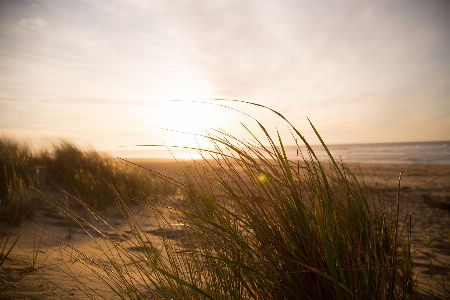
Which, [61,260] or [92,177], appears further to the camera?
[92,177]

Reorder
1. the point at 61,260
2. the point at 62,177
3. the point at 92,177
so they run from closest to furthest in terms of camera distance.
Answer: the point at 61,260 → the point at 92,177 → the point at 62,177

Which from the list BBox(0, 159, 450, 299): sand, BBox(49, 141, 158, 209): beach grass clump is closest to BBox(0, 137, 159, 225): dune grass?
BBox(49, 141, 158, 209): beach grass clump

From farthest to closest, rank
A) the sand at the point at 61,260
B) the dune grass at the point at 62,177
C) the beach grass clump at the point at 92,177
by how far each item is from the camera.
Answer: the beach grass clump at the point at 92,177, the dune grass at the point at 62,177, the sand at the point at 61,260

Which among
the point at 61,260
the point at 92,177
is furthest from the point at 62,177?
the point at 61,260

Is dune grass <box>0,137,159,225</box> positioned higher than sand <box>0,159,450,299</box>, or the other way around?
dune grass <box>0,137,159,225</box>

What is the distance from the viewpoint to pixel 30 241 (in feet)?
8.18

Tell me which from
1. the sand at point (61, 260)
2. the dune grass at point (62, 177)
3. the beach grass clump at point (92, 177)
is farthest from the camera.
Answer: the beach grass clump at point (92, 177)

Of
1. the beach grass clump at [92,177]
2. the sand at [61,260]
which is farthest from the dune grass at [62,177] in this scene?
the sand at [61,260]

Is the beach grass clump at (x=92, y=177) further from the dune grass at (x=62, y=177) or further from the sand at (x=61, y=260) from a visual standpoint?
the sand at (x=61, y=260)

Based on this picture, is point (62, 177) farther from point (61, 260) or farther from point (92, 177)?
point (61, 260)

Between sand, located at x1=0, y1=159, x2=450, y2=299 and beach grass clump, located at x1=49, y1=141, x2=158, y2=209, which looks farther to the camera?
beach grass clump, located at x1=49, y1=141, x2=158, y2=209

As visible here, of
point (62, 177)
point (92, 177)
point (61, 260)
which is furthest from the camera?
point (62, 177)

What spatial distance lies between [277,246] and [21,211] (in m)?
3.07

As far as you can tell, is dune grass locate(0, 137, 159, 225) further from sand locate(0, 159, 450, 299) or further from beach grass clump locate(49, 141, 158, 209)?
sand locate(0, 159, 450, 299)
